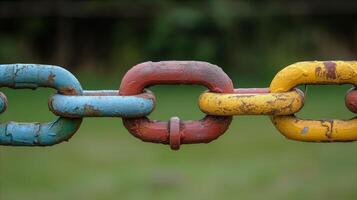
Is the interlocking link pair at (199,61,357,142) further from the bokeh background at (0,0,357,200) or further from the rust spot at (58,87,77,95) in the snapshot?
the bokeh background at (0,0,357,200)

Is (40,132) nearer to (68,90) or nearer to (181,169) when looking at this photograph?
(68,90)

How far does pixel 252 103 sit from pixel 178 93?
497 cm

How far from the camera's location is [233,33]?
262 inches

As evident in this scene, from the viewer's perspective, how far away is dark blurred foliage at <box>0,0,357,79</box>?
6.55 m

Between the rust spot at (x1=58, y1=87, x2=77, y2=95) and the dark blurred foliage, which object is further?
the dark blurred foliage

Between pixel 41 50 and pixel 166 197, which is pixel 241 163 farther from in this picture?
pixel 41 50

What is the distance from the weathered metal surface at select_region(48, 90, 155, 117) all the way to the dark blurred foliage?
533 centimetres

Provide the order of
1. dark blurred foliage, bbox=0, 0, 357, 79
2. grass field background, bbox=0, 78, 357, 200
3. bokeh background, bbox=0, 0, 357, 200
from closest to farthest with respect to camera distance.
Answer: grass field background, bbox=0, 78, 357, 200, bokeh background, bbox=0, 0, 357, 200, dark blurred foliage, bbox=0, 0, 357, 79

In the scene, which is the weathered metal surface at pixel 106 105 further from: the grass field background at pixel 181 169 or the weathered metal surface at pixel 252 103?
the grass field background at pixel 181 169

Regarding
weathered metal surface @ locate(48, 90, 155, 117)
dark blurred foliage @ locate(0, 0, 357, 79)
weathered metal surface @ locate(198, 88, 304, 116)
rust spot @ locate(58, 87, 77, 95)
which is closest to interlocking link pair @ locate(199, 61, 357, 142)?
weathered metal surface @ locate(198, 88, 304, 116)

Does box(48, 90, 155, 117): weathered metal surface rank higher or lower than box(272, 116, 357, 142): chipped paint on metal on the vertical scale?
higher

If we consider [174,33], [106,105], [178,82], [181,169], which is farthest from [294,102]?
[174,33]

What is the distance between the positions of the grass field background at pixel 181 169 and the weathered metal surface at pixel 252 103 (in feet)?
6.66

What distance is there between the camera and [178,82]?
1143mm
